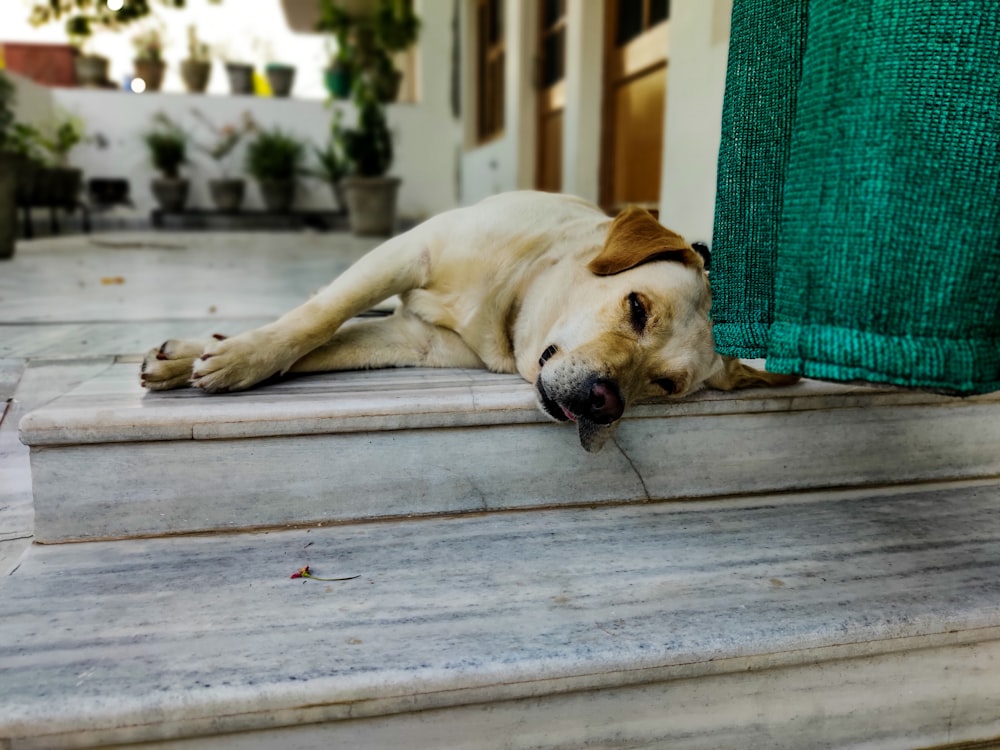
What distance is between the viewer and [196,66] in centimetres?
1102

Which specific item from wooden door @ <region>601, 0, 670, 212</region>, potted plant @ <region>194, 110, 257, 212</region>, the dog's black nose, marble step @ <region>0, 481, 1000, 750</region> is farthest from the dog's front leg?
potted plant @ <region>194, 110, 257, 212</region>

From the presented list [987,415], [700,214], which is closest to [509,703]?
[987,415]

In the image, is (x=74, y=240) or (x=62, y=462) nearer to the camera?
(x=62, y=462)

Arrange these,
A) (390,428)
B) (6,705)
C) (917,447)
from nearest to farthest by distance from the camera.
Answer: (6,705) → (390,428) → (917,447)

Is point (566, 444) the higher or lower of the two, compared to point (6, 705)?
higher

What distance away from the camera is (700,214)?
359cm

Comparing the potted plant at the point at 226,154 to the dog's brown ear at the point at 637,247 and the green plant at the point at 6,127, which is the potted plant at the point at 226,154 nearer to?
the green plant at the point at 6,127

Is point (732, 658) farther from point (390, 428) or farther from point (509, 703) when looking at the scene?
point (390, 428)

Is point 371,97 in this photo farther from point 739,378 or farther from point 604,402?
point 604,402

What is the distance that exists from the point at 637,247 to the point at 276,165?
9.97 metres

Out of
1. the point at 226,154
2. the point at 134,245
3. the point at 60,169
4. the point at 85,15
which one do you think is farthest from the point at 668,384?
the point at 226,154

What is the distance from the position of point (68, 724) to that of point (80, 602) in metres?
0.29

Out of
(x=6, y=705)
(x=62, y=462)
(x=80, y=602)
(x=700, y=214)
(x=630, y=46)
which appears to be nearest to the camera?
(x=6, y=705)

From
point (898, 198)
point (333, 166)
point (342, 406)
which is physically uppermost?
point (333, 166)
